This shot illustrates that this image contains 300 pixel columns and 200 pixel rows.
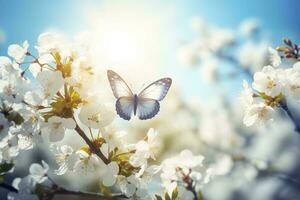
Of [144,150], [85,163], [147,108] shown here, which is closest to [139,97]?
[147,108]

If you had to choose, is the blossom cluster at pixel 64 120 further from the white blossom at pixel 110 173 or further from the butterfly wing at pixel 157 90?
the butterfly wing at pixel 157 90

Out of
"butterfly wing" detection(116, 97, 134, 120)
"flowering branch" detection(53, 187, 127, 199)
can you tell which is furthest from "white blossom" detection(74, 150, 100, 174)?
"butterfly wing" detection(116, 97, 134, 120)

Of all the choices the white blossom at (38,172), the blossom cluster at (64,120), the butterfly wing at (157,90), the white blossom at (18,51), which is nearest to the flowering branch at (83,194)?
the blossom cluster at (64,120)

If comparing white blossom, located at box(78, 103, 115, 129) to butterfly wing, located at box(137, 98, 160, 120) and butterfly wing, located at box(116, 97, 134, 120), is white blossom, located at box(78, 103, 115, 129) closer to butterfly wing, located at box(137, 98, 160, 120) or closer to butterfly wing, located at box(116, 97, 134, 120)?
butterfly wing, located at box(116, 97, 134, 120)

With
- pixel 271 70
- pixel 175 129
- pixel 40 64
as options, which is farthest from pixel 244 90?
pixel 175 129

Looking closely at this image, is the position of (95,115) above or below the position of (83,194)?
above

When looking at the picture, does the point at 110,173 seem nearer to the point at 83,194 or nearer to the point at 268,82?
the point at 83,194

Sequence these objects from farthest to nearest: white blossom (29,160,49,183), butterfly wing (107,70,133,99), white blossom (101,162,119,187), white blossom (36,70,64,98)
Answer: white blossom (29,160,49,183) → butterfly wing (107,70,133,99) → white blossom (101,162,119,187) → white blossom (36,70,64,98)
